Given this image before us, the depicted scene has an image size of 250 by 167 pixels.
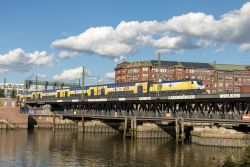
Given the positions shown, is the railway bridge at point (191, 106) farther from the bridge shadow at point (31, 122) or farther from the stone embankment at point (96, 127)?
the bridge shadow at point (31, 122)

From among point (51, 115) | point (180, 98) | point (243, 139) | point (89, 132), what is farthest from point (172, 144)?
point (51, 115)

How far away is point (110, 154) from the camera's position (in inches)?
2414

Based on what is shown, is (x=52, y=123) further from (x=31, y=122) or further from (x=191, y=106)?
(x=191, y=106)

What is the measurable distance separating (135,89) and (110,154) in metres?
39.9

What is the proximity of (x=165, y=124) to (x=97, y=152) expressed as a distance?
31.0m

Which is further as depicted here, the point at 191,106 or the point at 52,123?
the point at 52,123

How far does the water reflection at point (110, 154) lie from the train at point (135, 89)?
519 inches

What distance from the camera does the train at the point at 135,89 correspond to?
83.6 m

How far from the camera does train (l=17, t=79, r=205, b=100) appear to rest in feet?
274

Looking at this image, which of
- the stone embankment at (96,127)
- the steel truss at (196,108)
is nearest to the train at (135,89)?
the steel truss at (196,108)

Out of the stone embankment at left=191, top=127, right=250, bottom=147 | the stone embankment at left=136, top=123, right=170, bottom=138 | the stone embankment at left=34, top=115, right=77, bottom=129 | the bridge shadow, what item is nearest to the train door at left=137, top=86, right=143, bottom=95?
the stone embankment at left=136, top=123, right=170, bottom=138

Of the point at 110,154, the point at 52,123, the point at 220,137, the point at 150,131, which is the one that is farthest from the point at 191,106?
the point at 52,123

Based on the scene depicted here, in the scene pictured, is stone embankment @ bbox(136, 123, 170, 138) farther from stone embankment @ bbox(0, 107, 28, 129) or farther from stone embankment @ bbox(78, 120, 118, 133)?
stone embankment @ bbox(0, 107, 28, 129)

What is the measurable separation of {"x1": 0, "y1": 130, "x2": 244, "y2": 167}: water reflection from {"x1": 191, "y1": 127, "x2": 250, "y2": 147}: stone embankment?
1824 millimetres
